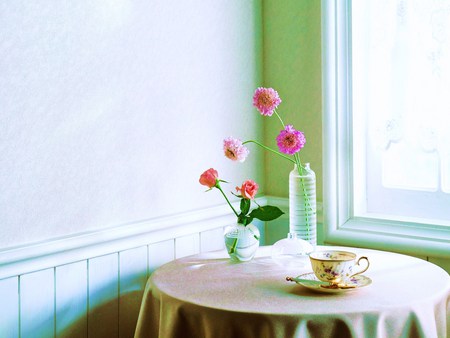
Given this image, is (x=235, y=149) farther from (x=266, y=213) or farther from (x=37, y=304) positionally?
(x=37, y=304)

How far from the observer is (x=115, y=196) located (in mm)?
1973

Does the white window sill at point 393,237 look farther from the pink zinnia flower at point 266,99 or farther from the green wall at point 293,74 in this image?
the pink zinnia flower at point 266,99

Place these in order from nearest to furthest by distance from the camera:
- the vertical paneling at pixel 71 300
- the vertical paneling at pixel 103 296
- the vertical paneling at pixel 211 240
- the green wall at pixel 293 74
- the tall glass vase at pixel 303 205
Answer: the vertical paneling at pixel 71 300
the vertical paneling at pixel 103 296
the tall glass vase at pixel 303 205
the vertical paneling at pixel 211 240
the green wall at pixel 293 74

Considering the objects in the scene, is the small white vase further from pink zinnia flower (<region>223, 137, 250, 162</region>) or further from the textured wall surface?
the textured wall surface

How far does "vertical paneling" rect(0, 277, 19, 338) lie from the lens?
1662 millimetres

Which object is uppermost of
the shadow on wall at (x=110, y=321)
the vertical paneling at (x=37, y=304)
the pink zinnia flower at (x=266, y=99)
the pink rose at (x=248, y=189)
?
the pink zinnia flower at (x=266, y=99)

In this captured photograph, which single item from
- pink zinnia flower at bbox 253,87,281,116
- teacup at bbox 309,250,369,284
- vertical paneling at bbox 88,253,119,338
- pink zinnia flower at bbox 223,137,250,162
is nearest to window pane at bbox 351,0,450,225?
pink zinnia flower at bbox 253,87,281,116

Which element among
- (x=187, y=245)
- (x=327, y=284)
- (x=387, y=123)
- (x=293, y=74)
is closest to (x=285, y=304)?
(x=327, y=284)

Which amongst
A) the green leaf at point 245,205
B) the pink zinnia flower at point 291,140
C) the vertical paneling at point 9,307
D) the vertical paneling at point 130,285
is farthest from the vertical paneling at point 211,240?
the vertical paneling at point 9,307

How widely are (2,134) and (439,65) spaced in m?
1.45

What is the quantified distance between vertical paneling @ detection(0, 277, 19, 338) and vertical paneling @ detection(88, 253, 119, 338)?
256 millimetres

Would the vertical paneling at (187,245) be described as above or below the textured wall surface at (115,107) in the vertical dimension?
below

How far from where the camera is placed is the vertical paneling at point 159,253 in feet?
6.88

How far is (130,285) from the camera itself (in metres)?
2.04
